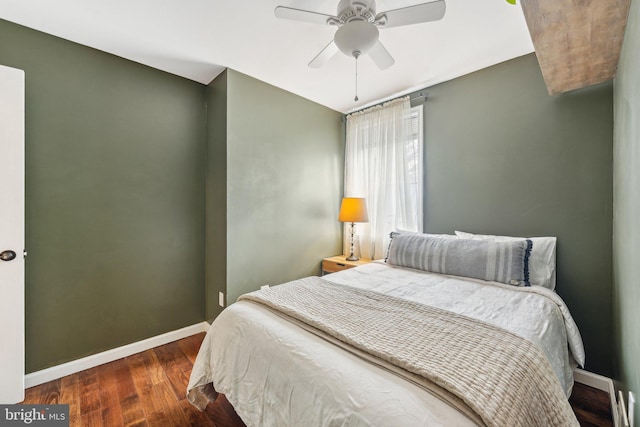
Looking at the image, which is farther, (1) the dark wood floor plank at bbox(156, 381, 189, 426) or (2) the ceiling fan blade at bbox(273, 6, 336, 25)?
(1) the dark wood floor plank at bbox(156, 381, 189, 426)

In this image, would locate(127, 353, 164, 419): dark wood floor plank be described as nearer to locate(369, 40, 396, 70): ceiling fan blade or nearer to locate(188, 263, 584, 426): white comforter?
locate(188, 263, 584, 426): white comforter

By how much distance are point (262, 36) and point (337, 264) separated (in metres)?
2.29

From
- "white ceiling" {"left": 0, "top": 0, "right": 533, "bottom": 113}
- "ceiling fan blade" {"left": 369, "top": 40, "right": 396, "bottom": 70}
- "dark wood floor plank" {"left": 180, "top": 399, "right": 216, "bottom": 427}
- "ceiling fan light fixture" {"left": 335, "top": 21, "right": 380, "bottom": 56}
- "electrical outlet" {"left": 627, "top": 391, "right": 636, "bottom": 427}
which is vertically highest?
"white ceiling" {"left": 0, "top": 0, "right": 533, "bottom": 113}

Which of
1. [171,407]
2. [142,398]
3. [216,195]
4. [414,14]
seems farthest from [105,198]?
[414,14]

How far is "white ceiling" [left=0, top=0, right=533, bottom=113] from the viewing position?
1753 mm

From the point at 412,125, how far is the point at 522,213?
4.42ft

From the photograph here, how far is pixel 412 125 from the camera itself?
2939 millimetres

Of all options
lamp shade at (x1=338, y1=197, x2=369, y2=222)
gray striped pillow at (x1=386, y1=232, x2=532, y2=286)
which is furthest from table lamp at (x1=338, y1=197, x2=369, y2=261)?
gray striped pillow at (x1=386, y1=232, x2=532, y2=286)

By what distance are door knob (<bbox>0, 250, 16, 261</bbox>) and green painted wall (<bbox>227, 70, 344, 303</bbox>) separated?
4.41 ft

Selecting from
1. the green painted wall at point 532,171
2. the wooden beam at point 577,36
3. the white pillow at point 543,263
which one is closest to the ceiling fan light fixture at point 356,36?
the wooden beam at point 577,36

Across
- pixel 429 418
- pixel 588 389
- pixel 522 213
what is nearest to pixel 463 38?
pixel 522 213

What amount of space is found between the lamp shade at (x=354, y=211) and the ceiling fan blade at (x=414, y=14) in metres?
1.80

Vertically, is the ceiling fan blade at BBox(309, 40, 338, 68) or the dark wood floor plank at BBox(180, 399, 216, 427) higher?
the ceiling fan blade at BBox(309, 40, 338, 68)

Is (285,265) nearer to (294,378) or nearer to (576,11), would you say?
(294,378)
